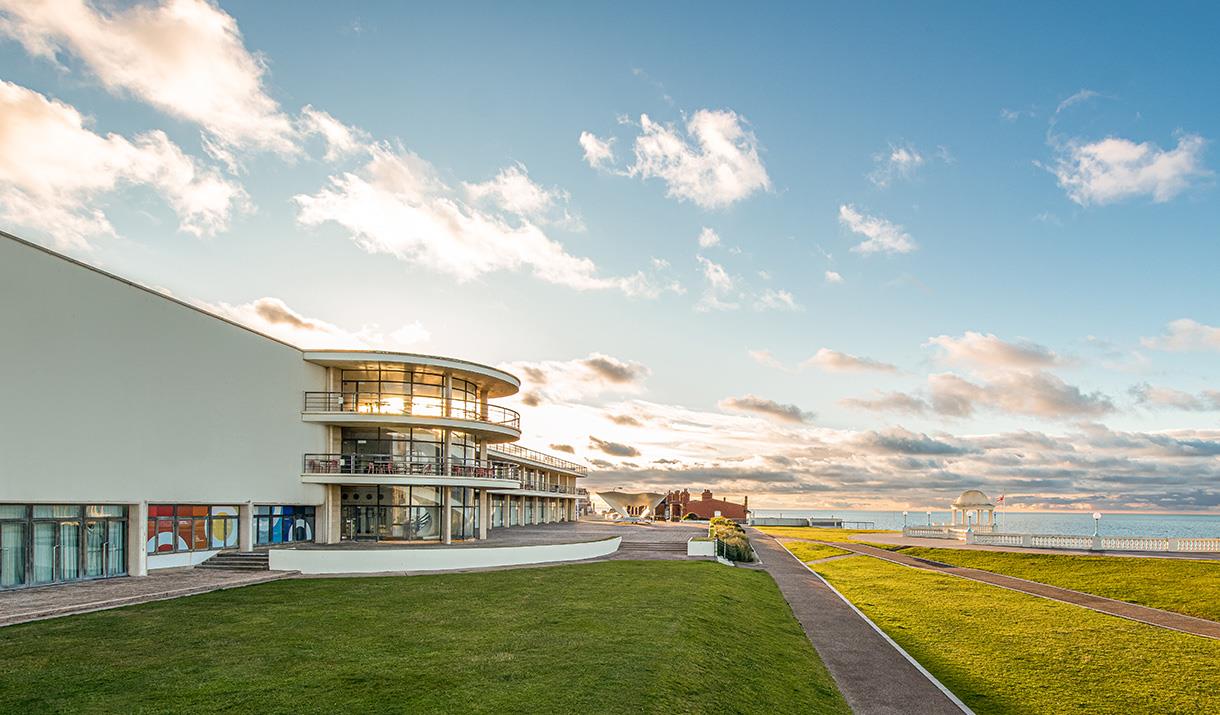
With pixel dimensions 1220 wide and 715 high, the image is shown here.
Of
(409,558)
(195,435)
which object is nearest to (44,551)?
(195,435)

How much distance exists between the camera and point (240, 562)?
2534 centimetres

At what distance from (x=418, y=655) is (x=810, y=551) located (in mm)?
36481

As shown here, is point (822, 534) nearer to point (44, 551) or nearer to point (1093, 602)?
point (1093, 602)

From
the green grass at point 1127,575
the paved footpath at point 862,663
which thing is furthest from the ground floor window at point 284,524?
the green grass at point 1127,575

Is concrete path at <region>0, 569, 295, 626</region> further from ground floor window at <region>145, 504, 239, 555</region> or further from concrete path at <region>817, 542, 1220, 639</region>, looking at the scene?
concrete path at <region>817, 542, 1220, 639</region>

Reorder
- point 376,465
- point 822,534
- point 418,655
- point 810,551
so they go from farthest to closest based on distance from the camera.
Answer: point 822,534, point 810,551, point 376,465, point 418,655

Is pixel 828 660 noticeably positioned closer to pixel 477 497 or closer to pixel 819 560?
pixel 477 497

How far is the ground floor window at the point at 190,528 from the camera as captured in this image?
23.9m

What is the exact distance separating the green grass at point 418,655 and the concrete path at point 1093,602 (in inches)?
420

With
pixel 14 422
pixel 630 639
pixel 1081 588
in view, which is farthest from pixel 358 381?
pixel 1081 588

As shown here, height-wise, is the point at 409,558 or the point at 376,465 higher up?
the point at 376,465

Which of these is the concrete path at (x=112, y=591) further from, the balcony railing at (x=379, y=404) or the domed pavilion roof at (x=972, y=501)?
the domed pavilion roof at (x=972, y=501)

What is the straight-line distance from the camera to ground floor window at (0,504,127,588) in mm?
19375

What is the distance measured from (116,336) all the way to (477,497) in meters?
17.2
